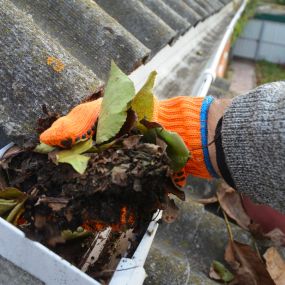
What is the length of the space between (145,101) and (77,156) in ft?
0.69

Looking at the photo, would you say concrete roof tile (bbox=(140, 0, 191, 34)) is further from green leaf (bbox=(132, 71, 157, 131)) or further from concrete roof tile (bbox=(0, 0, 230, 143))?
green leaf (bbox=(132, 71, 157, 131))

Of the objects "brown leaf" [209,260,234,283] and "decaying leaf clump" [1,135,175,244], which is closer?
"decaying leaf clump" [1,135,175,244]

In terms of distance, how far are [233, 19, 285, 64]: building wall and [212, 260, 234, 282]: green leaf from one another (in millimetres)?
11828

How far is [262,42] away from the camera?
12.7 meters

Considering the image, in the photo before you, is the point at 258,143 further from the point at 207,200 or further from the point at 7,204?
the point at 207,200

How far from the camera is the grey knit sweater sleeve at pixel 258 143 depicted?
849 mm

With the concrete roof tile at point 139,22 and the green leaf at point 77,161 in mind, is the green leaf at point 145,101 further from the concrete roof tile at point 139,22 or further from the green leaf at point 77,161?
the concrete roof tile at point 139,22

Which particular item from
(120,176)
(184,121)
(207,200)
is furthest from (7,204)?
(207,200)

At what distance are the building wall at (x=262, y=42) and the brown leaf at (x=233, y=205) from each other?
1146 cm

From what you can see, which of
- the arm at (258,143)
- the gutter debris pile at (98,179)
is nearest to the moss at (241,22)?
the arm at (258,143)

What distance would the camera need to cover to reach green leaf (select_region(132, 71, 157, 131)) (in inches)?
35.4

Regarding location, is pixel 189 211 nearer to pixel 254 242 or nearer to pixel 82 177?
pixel 254 242

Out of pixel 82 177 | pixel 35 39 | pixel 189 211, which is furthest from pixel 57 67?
pixel 189 211

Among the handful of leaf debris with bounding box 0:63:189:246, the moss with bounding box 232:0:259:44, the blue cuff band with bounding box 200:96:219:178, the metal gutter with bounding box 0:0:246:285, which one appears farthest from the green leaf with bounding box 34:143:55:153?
the moss with bounding box 232:0:259:44
